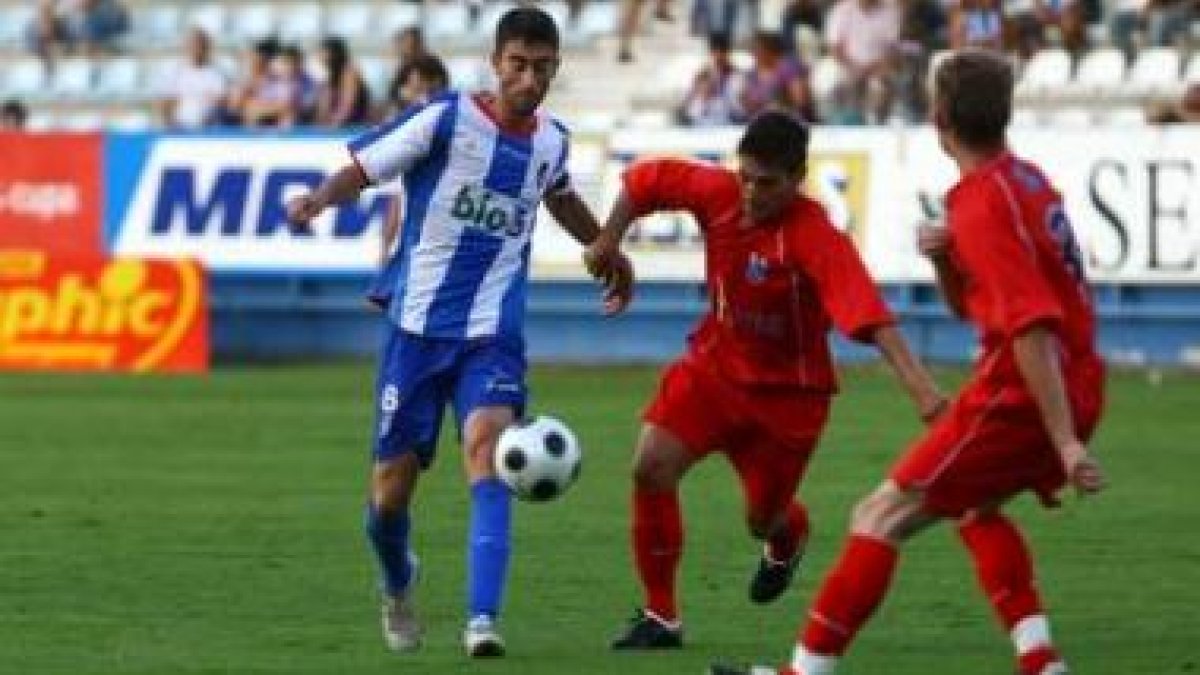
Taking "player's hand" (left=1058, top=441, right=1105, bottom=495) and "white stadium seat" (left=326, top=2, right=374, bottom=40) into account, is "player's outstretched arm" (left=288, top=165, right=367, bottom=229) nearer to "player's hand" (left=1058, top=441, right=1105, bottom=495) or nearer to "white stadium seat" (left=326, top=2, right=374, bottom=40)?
"player's hand" (left=1058, top=441, right=1105, bottom=495)

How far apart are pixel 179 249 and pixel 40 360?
1455 mm

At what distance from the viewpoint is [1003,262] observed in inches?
392

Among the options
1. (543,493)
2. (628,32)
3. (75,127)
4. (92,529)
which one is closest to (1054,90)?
(628,32)

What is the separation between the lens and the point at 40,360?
29531mm

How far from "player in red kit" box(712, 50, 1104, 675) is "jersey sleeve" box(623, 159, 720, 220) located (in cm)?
215

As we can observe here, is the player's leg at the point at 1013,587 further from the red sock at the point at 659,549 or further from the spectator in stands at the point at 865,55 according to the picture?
the spectator in stands at the point at 865,55

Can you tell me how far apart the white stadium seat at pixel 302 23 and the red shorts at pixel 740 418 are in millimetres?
23766

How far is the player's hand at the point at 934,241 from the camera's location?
1003cm

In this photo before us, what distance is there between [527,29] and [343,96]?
18548 mm

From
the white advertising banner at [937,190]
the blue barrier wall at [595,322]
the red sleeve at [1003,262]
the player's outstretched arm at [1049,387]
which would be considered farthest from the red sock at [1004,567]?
the blue barrier wall at [595,322]

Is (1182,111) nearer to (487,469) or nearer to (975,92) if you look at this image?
(487,469)

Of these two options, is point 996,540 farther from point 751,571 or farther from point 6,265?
point 6,265

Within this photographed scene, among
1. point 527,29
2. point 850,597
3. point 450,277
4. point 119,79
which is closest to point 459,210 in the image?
point 450,277

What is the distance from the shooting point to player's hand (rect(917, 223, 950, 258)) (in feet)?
32.9
